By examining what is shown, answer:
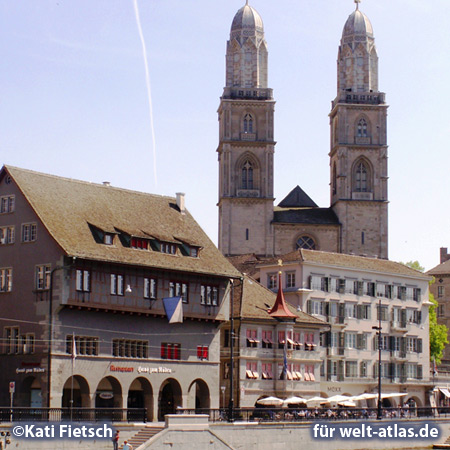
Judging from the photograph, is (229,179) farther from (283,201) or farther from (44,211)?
(44,211)

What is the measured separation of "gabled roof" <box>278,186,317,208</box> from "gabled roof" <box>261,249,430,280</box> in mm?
35029

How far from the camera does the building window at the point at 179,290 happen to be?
7931 cm

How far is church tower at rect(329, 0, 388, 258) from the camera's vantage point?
14488cm

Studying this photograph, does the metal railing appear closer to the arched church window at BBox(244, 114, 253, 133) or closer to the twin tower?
the twin tower

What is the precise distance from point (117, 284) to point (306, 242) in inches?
2793

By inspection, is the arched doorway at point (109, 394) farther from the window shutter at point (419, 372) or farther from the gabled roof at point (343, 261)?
the window shutter at point (419, 372)

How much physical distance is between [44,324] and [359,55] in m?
90.8

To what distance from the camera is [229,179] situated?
145 metres

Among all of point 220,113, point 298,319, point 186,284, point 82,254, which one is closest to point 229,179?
point 220,113

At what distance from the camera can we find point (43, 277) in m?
73.1

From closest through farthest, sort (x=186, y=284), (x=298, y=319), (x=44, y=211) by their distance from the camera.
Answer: (x=44, y=211), (x=186, y=284), (x=298, y=319)

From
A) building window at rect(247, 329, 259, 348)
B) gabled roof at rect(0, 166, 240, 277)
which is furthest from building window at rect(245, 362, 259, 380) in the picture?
gabled roof at rect(0, 166, 240, 277)

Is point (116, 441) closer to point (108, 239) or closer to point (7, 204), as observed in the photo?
point (108, 239)

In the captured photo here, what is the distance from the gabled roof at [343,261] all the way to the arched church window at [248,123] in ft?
120
